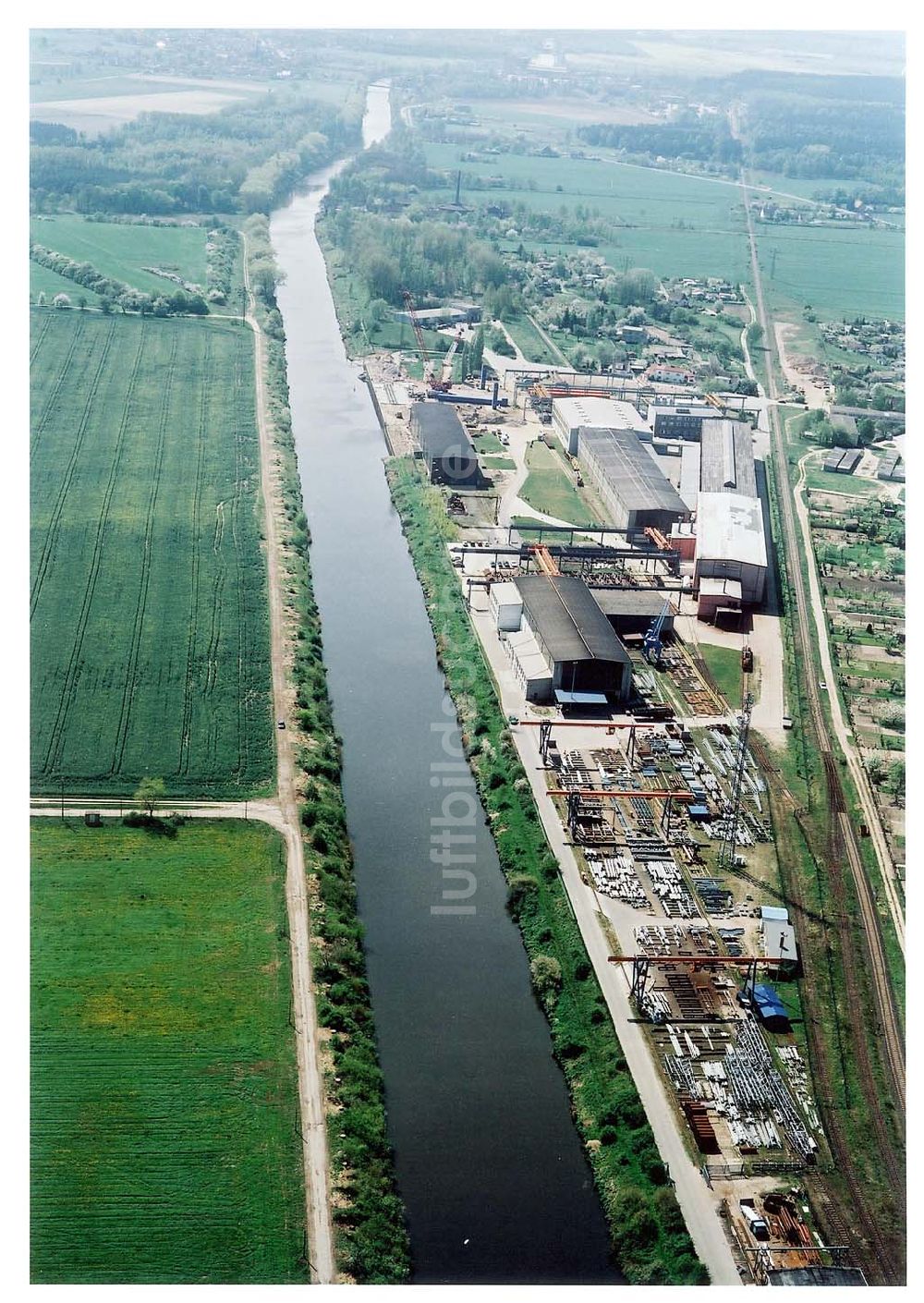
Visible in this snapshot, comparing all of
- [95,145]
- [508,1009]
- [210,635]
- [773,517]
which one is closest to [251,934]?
[508,1009]

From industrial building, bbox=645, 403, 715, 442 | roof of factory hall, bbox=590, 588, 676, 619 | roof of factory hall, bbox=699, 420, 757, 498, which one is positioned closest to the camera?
roof of factory hall, bbox=590, 588, 676, 619

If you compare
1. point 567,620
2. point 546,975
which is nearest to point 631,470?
point 567,620

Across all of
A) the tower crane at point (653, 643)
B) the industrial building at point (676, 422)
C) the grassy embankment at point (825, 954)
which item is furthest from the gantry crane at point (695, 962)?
the industrial building at point (676, 422)

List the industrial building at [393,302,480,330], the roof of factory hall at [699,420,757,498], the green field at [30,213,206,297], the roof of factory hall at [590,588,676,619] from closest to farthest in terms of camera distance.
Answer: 1. the roof of factory hall at [590,588,676,619]
2. the roof of factory hall at [699,420,757,498]
3. the green field at [30,213,206,297]
4. the industrial building at [393,302,480,330]

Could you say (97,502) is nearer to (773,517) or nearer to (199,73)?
(773,517)

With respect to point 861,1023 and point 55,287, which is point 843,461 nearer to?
point 861,1023

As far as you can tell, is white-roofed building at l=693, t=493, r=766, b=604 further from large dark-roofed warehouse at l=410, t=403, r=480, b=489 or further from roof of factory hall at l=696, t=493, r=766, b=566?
large dark-roofed warehouse at l=410, t=403, r=480, b=489

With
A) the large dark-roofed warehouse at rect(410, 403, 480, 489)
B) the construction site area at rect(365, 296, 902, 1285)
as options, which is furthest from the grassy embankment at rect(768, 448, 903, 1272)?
the large dark-roofed warehouse at rect(410, 403, 480, 489)

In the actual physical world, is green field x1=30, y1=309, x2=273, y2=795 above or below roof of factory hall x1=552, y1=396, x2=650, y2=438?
below
